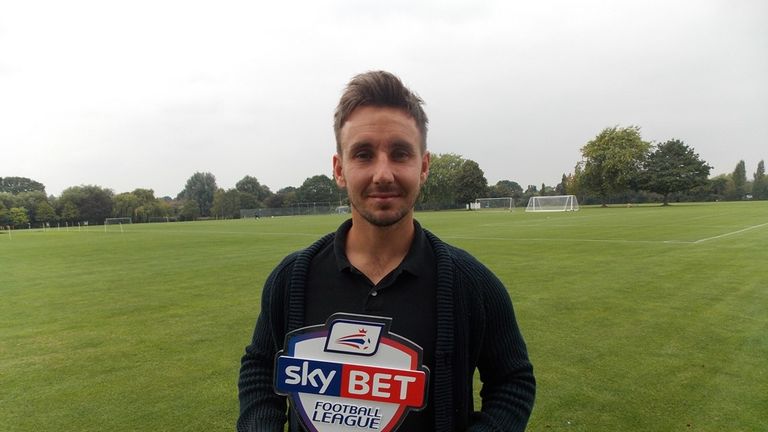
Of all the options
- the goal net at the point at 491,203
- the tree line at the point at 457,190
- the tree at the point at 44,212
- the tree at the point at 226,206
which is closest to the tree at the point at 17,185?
the tree line at the point at 457,190

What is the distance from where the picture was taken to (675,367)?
476 cm

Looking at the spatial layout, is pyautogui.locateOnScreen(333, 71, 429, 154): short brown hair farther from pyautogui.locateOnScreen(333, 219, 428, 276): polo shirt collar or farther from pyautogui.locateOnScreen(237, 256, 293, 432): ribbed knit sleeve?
pyautogui.locateOnScreen(237, 256, 293, 432): ribbed knit sleeve

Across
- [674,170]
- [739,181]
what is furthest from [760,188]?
[674,170]

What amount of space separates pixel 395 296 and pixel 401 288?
4 centimetres

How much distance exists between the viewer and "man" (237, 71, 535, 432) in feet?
4.99

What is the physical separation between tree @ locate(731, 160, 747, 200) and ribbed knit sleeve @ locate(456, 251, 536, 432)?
387 feet

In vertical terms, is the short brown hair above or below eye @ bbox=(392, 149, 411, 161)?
A: above

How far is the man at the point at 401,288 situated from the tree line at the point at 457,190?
41112mm

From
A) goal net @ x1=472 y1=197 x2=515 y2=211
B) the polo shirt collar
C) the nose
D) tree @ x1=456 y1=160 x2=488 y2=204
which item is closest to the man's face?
the nose

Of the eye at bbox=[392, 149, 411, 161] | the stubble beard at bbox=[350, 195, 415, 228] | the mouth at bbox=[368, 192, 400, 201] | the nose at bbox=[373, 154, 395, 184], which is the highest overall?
the eye at bbox=[392, 149, 411, 161]

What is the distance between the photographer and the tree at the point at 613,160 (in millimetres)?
67500

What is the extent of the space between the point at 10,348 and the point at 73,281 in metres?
6.14

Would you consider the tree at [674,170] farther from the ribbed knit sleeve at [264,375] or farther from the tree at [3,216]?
the tree at [3,216]

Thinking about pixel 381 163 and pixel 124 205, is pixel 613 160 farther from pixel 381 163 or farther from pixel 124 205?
pixel 124 205
